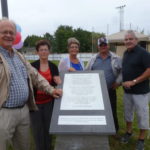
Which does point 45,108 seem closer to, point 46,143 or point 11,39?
point 46,143

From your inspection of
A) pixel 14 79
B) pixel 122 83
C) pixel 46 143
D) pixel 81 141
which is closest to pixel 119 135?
pixel 122 83

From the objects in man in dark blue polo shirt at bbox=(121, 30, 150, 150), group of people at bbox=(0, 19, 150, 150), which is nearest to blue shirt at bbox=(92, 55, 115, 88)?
group of people at bbox=(0, 19, 150, 150)

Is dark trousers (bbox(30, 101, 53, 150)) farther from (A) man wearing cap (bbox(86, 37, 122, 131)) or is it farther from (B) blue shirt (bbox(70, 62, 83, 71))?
(A) man wearing cap (bbox(86, 37, 122, 131))

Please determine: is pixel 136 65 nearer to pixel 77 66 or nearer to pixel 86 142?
pixel 77 66

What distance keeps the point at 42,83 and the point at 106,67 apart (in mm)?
1479

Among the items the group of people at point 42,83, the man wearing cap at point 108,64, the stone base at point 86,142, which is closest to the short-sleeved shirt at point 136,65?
the group of people at point 42,83

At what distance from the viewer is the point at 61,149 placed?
304cm

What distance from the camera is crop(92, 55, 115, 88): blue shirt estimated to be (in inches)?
184

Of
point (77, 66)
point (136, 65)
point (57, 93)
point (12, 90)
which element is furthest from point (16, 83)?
point (136, 65)

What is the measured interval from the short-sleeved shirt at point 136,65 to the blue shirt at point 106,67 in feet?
0.74

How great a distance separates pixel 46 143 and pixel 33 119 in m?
0.47

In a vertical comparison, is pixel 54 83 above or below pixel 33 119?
above

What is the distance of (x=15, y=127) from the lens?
3.31 m

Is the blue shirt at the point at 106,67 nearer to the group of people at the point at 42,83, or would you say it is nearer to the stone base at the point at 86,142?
the group of people at the point at 42,83
